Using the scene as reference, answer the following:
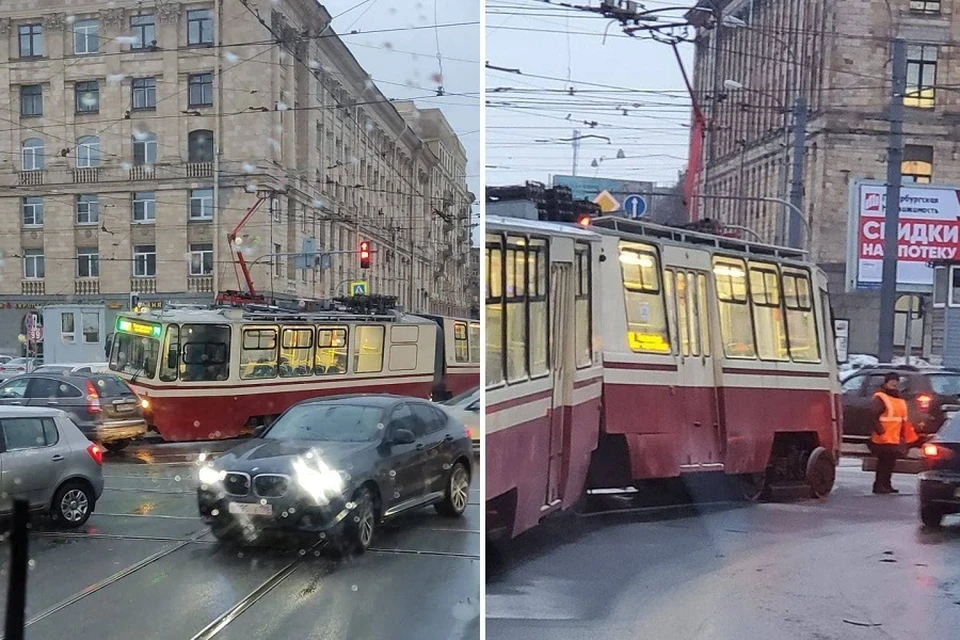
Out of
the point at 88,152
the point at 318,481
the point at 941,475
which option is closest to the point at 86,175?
the point at 88,152

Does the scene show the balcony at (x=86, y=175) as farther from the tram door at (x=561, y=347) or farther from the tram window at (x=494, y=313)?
the tram door at (x=561, y=347)

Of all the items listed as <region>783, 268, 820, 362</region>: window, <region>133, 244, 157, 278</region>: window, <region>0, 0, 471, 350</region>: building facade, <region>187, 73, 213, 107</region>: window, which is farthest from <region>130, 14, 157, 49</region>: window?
<region>783, 268, 820, 362</region>: window

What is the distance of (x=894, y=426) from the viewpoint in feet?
6.81

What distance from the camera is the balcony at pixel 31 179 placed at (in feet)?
6.72

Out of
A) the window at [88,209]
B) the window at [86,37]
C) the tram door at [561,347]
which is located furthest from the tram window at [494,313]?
the window at [86,37]

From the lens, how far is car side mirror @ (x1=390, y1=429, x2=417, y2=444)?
80.5 inches

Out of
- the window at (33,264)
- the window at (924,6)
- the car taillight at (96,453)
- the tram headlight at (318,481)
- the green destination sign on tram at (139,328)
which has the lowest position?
the tram headlight at (318,481)

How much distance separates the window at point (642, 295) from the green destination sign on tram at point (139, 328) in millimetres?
1080

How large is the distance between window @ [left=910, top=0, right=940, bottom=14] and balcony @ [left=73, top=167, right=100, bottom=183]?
6.48 feet

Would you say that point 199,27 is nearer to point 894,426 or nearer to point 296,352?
point 296,352

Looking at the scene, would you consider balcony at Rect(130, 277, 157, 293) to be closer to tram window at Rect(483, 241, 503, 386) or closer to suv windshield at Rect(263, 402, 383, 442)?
suv windshield at Rect(263, 402, 383, 442)

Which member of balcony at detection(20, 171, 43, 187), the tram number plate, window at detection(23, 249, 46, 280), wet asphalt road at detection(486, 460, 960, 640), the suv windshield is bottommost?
wet asphalt road at detection(486, 460, 960, 640)

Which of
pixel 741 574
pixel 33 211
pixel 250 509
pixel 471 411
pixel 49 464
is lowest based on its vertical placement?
pixel 741 574

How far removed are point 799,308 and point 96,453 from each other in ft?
5.63
